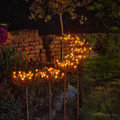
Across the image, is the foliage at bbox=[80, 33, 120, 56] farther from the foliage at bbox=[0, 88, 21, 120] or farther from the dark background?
the foliage at bbox=[0, 88, 21, 120]

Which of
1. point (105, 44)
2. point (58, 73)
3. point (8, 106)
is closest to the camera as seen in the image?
point (58, 73)

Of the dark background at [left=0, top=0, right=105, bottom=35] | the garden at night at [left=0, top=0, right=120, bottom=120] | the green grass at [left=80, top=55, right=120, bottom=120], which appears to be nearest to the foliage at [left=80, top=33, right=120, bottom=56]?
the garden at night at [left=0, top=0, right=120, bottom=120]

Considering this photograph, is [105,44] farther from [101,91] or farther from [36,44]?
[101,91]

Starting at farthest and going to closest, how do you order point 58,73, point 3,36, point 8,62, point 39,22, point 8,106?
point 39,22
point 3,36
point 8,62
point 8,106
point 58,73

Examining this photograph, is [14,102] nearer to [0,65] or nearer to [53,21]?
[0,65]

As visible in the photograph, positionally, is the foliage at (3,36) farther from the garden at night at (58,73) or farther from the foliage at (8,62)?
the foliage at (8,62)

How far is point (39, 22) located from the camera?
1773 centimetres

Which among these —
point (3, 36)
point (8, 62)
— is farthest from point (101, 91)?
point (3, 36)

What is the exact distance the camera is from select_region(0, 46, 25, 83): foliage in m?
5.62

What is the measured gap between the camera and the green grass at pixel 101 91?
5000mm

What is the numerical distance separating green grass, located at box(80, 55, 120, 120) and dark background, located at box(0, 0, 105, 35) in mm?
6990

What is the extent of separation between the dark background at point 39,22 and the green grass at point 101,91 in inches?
275

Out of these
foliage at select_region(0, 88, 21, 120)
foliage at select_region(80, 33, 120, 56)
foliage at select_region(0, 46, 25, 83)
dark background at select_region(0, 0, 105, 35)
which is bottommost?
foliage at select_region(0, 88, 21, 120)

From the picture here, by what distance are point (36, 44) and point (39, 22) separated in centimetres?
962
